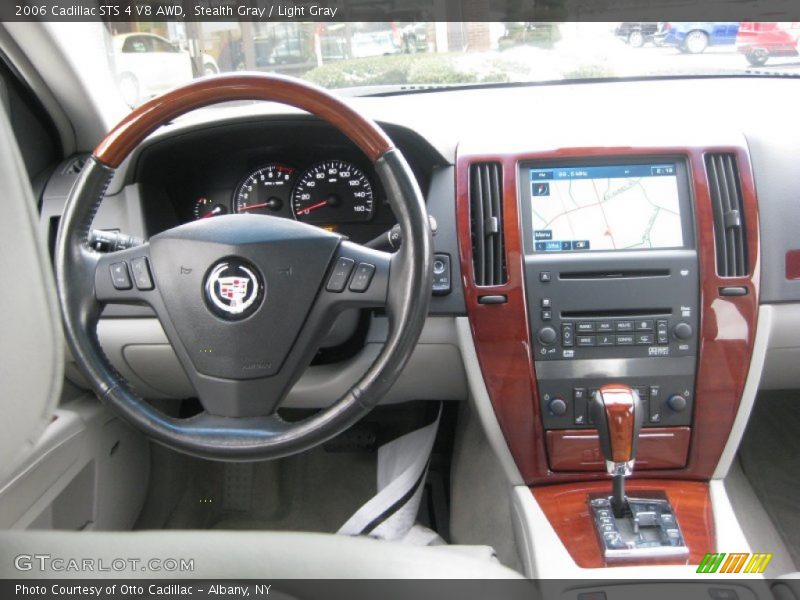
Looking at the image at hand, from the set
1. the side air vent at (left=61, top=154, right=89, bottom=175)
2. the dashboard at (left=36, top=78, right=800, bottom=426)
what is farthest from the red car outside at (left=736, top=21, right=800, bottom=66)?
the side air vent at (left=61, top=154, right=89, bottom=175)

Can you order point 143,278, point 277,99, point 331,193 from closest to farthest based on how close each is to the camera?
point 277,99, point 143,278, point 331,193

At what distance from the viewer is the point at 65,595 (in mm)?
929

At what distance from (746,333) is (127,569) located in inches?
53.2

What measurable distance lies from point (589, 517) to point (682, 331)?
1.48 ft

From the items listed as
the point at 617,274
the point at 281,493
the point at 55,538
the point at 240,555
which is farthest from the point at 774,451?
the point at 55,538

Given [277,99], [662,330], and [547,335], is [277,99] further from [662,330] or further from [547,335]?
[662,330]

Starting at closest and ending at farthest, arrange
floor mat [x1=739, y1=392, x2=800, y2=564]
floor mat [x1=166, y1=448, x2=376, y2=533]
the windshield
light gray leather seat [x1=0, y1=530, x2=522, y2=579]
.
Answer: light gray leather seat [x1=0, y1=530, x2=522, y2=579]
the windshield
floor mat [x1=739, y1=392, x2=800, y2=564]
floor mat [x1=166, y1=448, x2=376, y2=533]

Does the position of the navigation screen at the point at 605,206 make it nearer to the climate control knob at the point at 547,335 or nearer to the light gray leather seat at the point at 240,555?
the climate control knob at the point at 547,335

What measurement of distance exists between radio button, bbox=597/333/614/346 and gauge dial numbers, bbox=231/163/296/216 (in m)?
0.81

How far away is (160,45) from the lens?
6.17 ft

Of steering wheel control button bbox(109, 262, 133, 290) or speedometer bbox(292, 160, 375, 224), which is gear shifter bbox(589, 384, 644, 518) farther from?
steering wheel control button bbox(109, 262, 133, 290)

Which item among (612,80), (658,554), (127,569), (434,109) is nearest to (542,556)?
(658,554)

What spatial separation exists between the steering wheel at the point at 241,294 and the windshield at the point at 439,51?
48 centimetres

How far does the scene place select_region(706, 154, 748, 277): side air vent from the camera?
1.67 meters
